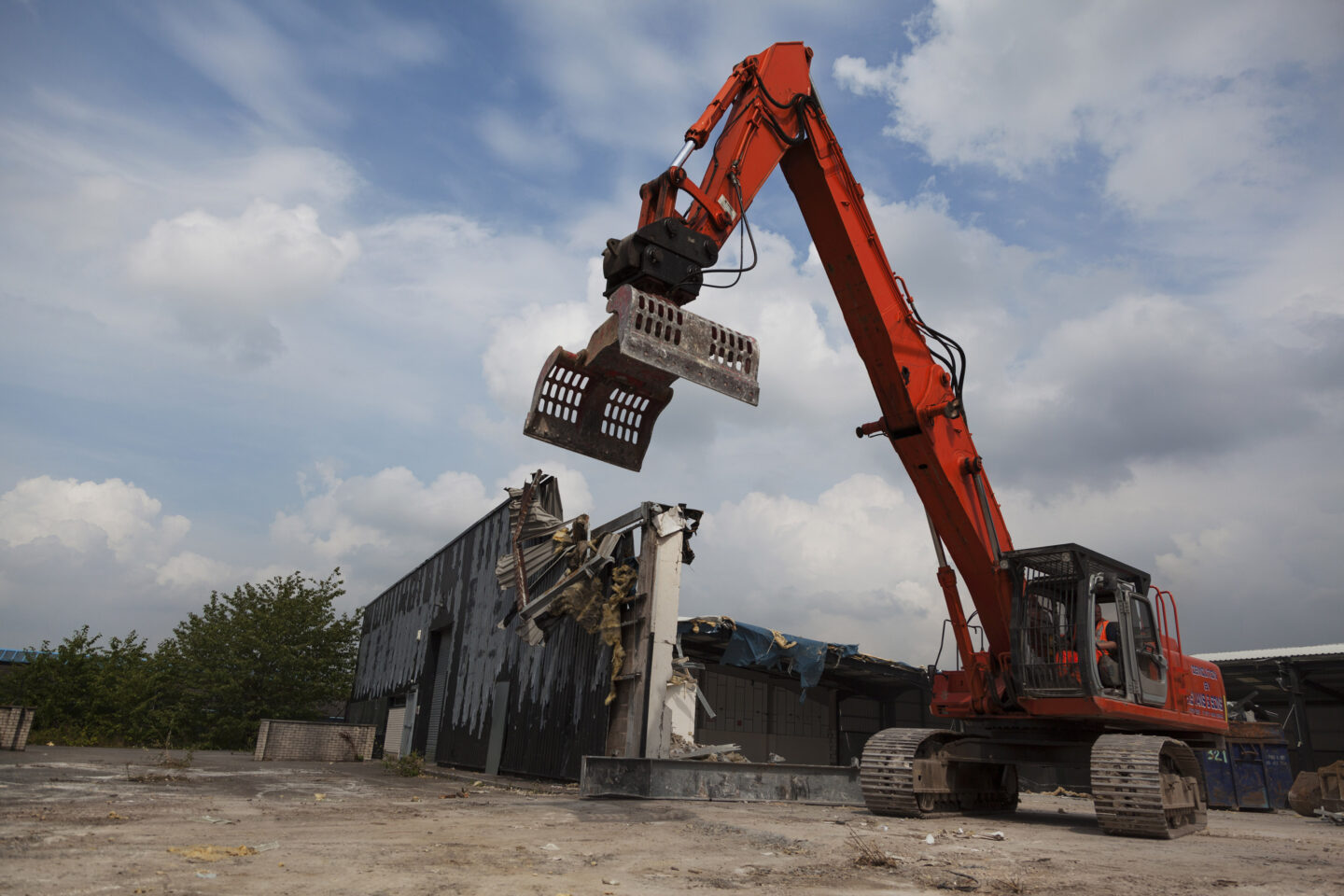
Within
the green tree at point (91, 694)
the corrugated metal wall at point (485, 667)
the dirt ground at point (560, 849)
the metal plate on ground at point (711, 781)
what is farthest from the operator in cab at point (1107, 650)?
the green tree at point (91, 694)

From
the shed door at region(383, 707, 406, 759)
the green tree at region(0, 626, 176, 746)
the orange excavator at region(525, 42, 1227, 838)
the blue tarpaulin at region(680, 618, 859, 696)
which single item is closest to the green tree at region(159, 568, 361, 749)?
the green tree at region(0, 626, 176, 746)

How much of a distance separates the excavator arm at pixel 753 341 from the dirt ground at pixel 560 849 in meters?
2.94

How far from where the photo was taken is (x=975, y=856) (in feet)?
19.1

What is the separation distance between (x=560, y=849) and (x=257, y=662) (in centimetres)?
3113

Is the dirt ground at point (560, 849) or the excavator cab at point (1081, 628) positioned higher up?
the excavator cab at point (1081, 628)

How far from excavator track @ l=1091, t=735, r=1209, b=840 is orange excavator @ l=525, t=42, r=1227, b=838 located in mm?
20

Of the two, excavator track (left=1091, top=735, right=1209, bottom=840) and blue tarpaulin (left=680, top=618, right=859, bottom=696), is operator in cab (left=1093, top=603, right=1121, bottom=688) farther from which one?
blue tarpaulin (left=680, top=618, right=859, bottom=696)

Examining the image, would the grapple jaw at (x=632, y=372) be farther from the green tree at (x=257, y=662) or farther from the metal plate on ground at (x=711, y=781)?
the green tree at (x=257, y=662)

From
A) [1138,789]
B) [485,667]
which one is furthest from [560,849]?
[485,667]

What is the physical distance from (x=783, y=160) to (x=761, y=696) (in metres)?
16.0

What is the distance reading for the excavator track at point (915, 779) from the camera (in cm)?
889

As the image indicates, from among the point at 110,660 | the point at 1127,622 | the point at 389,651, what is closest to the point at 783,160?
the point at 1127,622

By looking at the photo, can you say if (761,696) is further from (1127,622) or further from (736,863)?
(736,863)

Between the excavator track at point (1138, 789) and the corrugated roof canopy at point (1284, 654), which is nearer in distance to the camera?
the excavator track at point (1138, 789)
